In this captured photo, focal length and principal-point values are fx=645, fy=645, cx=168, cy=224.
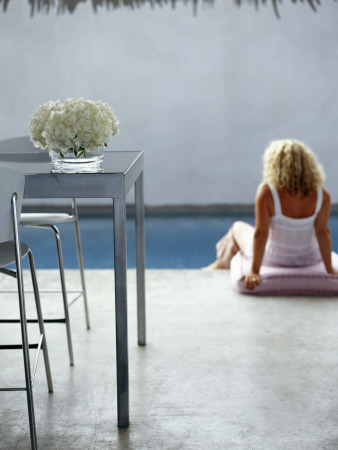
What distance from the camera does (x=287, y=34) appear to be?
29.1 ft

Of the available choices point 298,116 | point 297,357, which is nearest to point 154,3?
point 298,116

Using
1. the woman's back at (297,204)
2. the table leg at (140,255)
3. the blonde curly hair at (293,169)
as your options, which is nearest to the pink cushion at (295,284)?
the woman's back at (297,204)

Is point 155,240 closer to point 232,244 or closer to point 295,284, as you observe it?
point 232,244

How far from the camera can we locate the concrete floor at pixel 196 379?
2322 mm

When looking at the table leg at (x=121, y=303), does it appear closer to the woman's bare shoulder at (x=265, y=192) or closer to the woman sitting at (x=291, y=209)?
the woman sitting at (x=291, y=209)

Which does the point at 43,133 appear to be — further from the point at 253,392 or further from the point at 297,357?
the point at 297,357

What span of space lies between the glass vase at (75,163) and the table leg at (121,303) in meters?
0.20

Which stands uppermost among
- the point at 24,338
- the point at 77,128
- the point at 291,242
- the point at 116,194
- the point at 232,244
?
the point at 77,128

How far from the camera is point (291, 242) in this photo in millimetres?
4340

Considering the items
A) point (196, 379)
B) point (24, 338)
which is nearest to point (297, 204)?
point (196, 379)

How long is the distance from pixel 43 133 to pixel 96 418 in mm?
1088

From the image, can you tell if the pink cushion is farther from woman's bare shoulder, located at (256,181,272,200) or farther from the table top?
the table top

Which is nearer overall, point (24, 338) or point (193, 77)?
point (24, 338)

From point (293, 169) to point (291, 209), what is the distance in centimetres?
28
